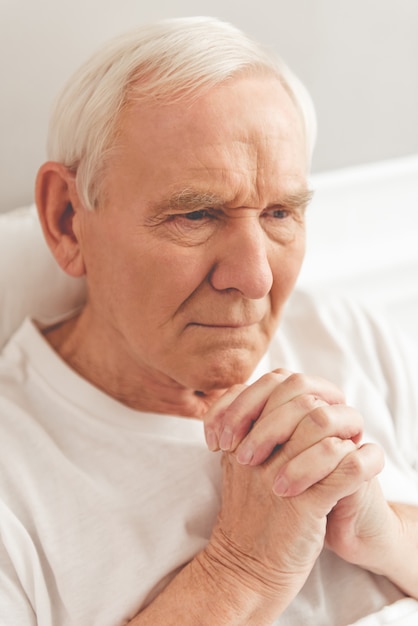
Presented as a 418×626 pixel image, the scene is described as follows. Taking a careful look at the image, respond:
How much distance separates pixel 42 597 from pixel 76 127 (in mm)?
732

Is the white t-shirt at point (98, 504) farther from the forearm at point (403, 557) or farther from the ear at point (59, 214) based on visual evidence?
the ear at point (59, 214)

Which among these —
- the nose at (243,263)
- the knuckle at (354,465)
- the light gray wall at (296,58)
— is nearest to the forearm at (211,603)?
the knuckle at (354,465)

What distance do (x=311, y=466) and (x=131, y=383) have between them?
441mm

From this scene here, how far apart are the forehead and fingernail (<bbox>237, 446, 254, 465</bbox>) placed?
38 centimetres

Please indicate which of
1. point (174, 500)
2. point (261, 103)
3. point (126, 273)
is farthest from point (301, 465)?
point (261, 103)

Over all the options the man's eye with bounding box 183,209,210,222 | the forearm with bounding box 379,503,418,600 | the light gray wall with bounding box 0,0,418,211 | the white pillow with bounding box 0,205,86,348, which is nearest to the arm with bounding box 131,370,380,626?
the forearm with bounding box 379,503,418,600

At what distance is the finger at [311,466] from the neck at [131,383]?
357 mm

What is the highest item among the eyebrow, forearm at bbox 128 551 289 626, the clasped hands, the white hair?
the white hair

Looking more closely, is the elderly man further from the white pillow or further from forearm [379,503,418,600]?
the white pillow

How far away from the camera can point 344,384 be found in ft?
5.65

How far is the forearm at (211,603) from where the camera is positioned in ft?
4.41

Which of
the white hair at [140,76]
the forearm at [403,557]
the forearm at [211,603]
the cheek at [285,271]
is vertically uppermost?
the white hair at [140,76]

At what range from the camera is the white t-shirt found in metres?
1.39

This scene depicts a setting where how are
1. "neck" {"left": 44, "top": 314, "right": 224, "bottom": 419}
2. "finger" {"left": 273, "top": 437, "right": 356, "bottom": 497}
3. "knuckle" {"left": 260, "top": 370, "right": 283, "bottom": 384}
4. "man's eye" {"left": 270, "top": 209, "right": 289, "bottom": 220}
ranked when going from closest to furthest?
"finger" {"left": 273, "top": 437, "right": 356, "bottom": 497}
"knuckle" {"left": 260, "top": 370, "right": 283, "bottom": 384}
"man's eye" {"left": 270, "top": 209, "right": 289, "bottom": 220}
"neck" {"left": 44, "top": 314, "right": 224, "bottom": 419}
